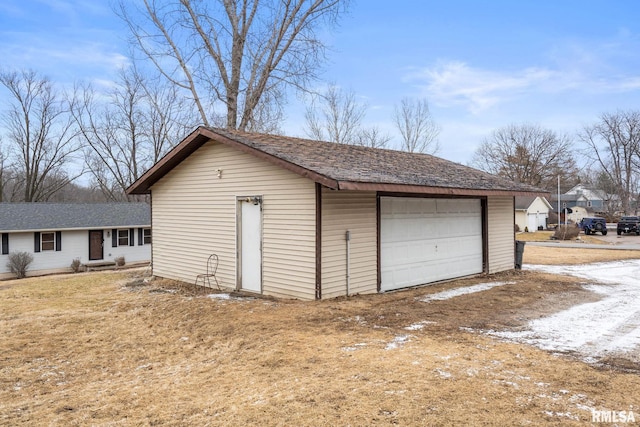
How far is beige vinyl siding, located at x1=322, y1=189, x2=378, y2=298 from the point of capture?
854cm

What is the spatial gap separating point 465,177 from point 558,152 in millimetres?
39685

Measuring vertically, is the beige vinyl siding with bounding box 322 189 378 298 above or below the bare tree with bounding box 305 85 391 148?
below

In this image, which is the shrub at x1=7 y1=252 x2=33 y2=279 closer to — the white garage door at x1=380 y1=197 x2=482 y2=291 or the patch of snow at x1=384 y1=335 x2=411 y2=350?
the white garage door at x1=380 y1=197 x2=482 y2=291

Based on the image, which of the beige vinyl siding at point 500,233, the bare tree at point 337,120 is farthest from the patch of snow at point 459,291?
the bare tree at point 337,120

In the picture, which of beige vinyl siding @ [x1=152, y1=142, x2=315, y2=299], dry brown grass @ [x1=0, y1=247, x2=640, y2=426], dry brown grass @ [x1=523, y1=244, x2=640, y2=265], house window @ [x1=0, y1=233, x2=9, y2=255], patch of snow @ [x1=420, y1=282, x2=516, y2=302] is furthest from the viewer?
house window @ [x1=0, y1=233, x2=9, y2=255]

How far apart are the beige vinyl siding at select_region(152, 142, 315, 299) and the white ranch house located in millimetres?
26

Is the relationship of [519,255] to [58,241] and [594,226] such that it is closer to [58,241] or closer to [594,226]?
[58,241]

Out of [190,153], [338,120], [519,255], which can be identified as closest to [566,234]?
[338,120]

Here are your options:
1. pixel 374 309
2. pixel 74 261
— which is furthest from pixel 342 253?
pixel 74 261

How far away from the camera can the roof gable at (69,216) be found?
72.9ft

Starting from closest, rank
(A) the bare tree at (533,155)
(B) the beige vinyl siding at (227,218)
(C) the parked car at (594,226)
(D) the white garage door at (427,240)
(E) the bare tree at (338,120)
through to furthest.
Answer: (B) the beige vinyl siding at (227,218), (D) the white garage door at (427,240), (E) the bare tree at (338,120), (C) the parked car at (594,226), (A) the bare tree at (533,155)

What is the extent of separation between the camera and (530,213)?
42.5m

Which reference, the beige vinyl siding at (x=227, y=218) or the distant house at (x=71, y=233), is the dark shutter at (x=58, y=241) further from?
the beige vinyl siding at (x=227, y=218)

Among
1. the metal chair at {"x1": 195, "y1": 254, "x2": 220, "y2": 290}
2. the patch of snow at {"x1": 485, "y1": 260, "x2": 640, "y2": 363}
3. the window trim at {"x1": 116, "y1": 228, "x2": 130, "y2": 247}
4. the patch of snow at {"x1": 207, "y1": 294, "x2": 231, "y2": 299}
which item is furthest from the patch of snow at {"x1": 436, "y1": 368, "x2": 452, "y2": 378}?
the window trim at {"x1": 116, "y1": 228, "x2": 130, "y2": 247}
